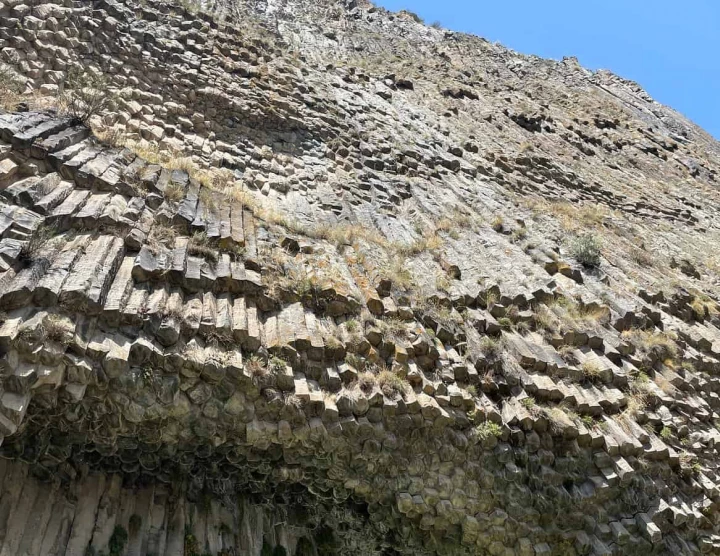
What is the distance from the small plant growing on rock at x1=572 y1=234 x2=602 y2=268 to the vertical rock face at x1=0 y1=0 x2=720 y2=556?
5cm

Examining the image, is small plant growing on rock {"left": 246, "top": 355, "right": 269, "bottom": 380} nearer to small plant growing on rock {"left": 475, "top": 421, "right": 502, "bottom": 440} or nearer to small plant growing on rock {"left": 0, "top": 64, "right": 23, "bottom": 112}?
small plant growing on rock {"left": 475, "top": 421, "right": 502, "bottom": 440}

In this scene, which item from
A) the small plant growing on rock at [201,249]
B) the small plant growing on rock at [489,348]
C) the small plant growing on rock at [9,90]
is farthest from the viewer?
the small plant growing on rock at [9,90]

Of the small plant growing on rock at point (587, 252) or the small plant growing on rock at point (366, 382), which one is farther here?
the small plant growing on rock at point (587, 252)

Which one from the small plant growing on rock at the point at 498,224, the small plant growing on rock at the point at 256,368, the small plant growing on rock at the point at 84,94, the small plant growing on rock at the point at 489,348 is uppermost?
the small plant growing on rock at the point at 498,224

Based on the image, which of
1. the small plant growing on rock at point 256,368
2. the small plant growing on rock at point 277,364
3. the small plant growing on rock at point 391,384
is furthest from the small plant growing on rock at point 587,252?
the small plant growing on rock at point 256,368

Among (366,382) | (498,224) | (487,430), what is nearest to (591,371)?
(487,430)

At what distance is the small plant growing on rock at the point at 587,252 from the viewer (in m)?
12.5

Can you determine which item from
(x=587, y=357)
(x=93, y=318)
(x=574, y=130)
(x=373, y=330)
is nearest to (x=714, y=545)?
(x=587, y=357)

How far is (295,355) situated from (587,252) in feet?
25.5

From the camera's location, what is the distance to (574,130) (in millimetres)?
22781

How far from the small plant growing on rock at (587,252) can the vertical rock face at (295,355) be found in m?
0.05

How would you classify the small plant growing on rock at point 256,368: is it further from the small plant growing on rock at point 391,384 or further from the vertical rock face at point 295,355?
the small plant growing on rock at point 391,384

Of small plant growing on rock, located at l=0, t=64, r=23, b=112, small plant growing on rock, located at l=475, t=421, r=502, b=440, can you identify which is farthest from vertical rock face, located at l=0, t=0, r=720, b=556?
small plant growing on rock, located at l=0, t=64, r=23, b=112

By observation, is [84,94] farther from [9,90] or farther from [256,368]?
[256,368]
